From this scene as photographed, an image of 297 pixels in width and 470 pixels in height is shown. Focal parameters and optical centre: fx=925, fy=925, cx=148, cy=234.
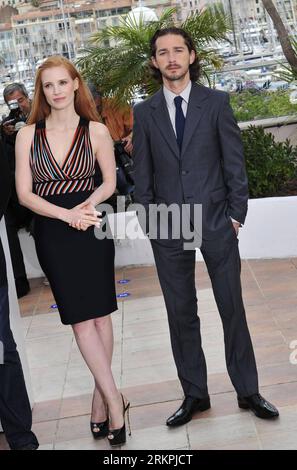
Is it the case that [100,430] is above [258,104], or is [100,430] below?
below

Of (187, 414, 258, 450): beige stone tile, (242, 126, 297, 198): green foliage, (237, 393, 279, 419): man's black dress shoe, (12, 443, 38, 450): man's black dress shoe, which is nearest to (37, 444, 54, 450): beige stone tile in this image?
(12, 443, 38, 450): man's black dress shoe

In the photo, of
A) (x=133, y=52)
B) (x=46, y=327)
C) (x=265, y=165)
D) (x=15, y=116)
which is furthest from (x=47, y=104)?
(x=133, y=52)

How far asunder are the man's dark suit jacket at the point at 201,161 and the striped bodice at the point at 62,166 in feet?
0.82

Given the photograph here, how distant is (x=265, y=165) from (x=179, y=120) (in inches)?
157

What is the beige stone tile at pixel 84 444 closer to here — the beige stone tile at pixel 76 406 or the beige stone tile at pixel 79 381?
the beige stone tile at pixel 76 406

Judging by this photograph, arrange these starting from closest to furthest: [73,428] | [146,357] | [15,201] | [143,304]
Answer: [73,428], [146,357], [143,304], [15,201]

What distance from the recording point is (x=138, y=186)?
14.7ft

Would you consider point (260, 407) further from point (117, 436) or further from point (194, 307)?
point (117, 436)

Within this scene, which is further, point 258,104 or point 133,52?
point 258,104

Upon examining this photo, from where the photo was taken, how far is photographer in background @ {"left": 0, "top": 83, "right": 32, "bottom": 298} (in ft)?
24.0

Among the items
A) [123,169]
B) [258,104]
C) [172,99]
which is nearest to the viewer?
[172,99]

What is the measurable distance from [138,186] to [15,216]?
Result: 319cm

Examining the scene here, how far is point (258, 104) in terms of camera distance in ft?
32.9
